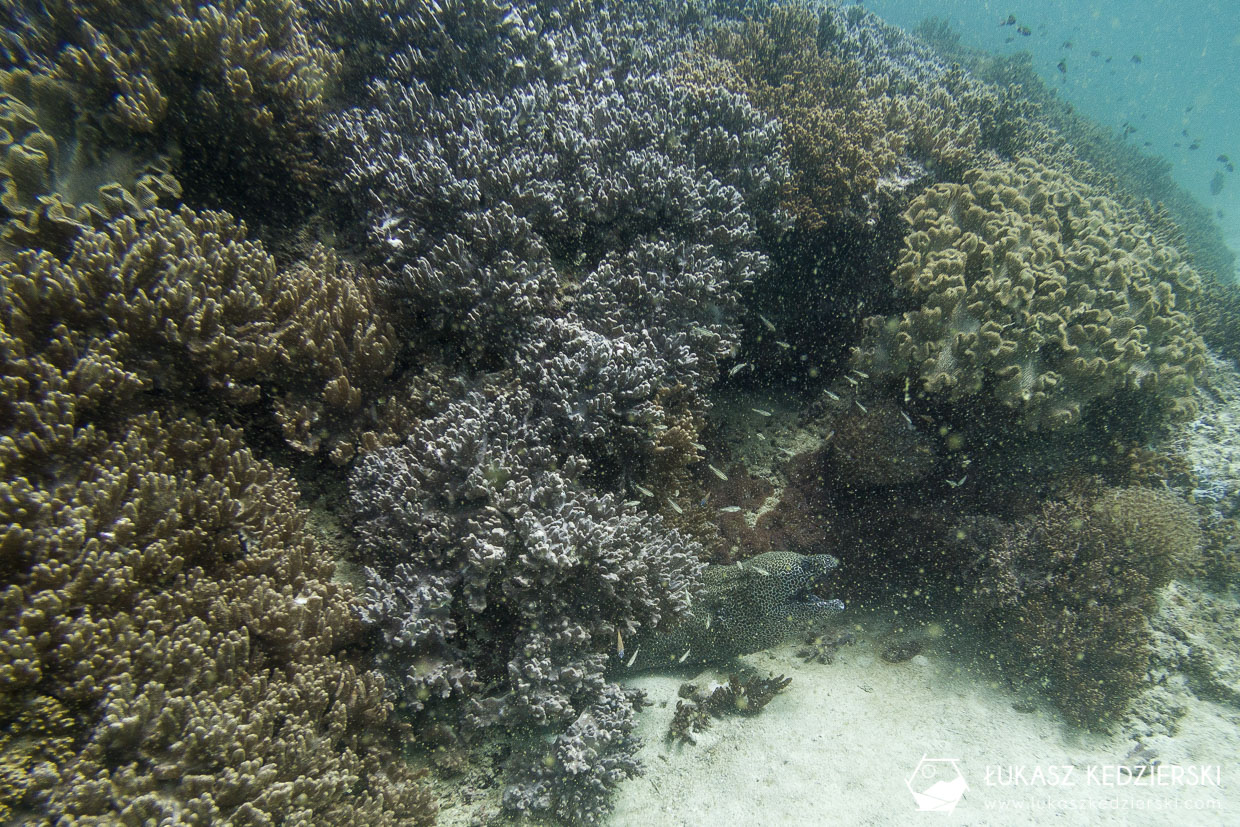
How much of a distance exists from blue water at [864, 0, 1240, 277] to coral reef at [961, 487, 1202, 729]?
5160cm

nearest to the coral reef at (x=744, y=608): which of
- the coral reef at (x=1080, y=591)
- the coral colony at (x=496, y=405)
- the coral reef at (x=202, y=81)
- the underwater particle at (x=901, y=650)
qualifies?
the coral colony at (x=496, y=405)

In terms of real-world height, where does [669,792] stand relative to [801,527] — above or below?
below

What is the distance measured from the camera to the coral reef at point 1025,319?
15.8 ft

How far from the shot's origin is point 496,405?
364 centimetres

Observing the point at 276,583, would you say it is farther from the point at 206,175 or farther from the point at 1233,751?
the point at 1233,751

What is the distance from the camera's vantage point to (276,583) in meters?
2.86

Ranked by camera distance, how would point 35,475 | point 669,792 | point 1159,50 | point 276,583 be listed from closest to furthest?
point 35,475 → point 276,583 → point 669,792 → point 1159,50

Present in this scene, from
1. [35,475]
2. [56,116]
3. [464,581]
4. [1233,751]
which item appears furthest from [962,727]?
[56,116]

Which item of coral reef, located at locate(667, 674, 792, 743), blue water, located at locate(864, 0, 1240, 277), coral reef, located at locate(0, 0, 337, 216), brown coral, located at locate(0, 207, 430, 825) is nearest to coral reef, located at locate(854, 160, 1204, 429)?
coral reef, located at locate(667, 674, 792, 743)

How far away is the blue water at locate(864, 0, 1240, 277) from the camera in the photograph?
161 ft

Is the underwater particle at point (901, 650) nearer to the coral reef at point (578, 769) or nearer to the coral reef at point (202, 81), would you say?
the coral reef at point (578, 769)

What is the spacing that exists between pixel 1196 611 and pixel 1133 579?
192 cm

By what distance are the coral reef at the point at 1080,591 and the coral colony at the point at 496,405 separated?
0.03m

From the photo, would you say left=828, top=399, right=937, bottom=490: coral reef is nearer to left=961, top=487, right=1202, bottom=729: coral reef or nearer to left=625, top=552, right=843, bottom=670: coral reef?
left=961, top=487, right=1202, bottom=729: coral reef
